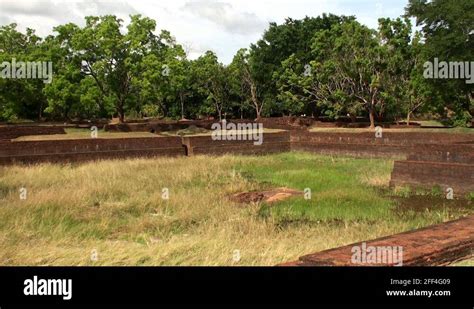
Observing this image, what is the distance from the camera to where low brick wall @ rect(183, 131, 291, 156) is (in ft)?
72.6

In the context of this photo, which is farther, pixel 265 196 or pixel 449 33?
pixel 449 33

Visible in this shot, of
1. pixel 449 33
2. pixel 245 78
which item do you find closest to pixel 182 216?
pixel 449 33

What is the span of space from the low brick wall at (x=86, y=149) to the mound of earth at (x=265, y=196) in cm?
926

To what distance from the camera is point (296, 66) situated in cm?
4172

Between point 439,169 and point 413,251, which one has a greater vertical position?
point 439,169

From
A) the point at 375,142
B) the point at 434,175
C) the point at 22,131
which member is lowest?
the point at 434,175

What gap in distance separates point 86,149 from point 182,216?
1133cm

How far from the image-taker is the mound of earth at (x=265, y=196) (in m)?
11.1

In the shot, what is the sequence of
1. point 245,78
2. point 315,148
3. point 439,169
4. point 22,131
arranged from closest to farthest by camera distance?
point 439,169 < point 315,148 < point 22,131 < point 245,78

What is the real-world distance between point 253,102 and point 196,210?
134 feet

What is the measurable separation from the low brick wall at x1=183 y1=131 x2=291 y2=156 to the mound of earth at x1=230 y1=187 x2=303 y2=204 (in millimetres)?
10033

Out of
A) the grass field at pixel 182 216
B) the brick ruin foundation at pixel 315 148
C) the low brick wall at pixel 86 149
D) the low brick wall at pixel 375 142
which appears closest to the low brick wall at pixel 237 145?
the brick ruin foundation at pixel 315 148
